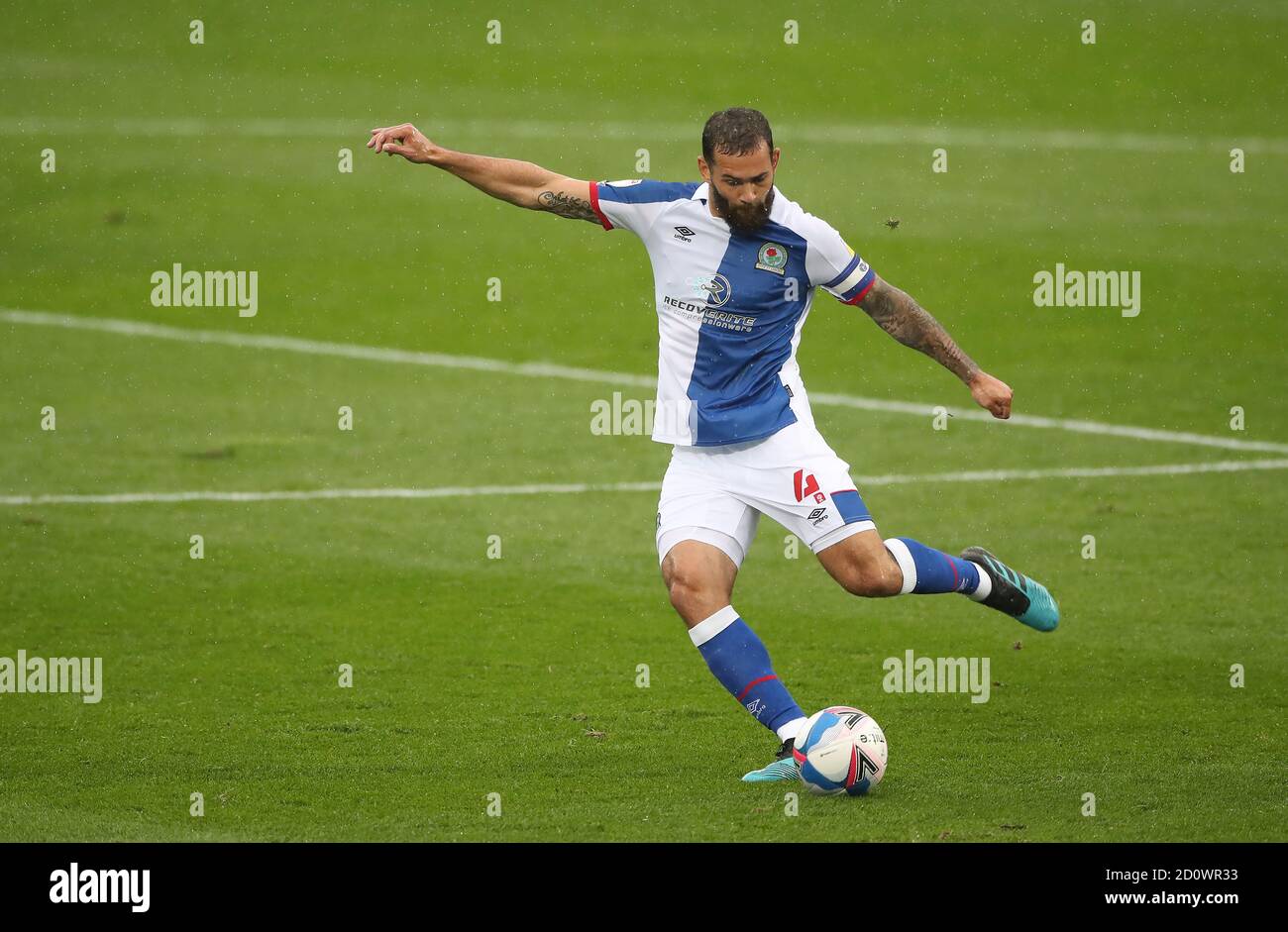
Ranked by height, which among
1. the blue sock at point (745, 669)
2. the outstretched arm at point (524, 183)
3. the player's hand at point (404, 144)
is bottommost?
the blue sock at point (745, 669)

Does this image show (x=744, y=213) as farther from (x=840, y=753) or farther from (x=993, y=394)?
(x=840, y=753)

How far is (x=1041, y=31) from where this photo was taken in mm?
25641

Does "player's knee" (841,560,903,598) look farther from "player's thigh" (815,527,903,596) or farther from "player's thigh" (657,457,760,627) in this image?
"player's thigh" (657,457,760,627)

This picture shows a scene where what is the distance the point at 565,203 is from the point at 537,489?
518 centimetres

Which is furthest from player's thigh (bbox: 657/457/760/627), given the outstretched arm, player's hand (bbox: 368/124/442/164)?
player's hand (bbox: 368/124/442/164)

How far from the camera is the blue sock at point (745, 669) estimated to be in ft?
23.6

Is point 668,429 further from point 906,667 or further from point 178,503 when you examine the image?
point 178,503

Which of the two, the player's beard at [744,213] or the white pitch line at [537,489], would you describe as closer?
the player's beard at [744,213]

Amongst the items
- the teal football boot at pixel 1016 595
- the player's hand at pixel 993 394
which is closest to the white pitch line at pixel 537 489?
the teal football boot at pixel 1016 595

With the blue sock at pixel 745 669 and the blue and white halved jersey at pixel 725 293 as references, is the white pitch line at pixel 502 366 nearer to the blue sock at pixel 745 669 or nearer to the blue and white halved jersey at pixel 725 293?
the blue and white halved jersey at pixel 725 293

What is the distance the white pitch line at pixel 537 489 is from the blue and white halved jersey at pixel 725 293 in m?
5.04

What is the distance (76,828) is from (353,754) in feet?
4.22

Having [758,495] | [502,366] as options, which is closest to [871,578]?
[758,495]

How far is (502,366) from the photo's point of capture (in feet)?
53.0
